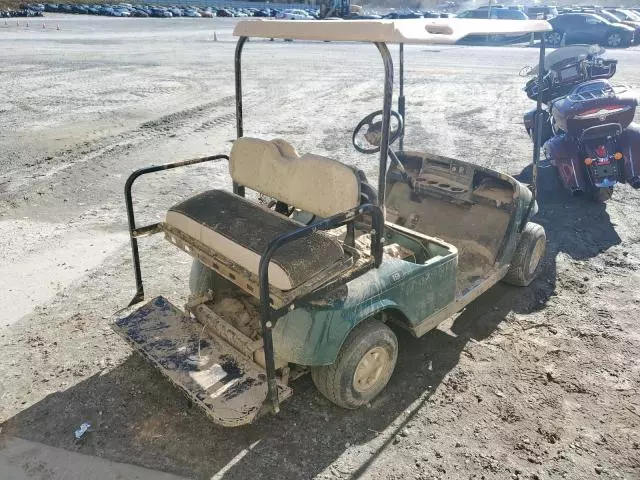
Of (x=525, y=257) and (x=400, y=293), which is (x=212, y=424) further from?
(x=525, y=257)

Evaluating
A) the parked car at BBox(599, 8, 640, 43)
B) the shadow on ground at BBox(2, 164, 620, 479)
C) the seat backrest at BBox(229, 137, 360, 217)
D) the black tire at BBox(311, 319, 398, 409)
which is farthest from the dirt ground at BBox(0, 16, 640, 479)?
the parked car at BBox(599, 8, 640, 43)

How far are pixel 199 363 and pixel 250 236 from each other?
799 mm

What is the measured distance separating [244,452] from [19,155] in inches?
272

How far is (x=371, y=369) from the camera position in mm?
3211

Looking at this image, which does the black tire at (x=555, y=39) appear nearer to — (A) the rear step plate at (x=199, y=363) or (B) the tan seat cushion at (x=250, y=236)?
(B) the tan seat cushion at (x=250, y=236)

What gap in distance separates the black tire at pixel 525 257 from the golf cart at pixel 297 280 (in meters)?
0.32

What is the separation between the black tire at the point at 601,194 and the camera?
6.17m

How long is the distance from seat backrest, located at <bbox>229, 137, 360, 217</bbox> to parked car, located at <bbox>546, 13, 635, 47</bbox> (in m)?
20.2

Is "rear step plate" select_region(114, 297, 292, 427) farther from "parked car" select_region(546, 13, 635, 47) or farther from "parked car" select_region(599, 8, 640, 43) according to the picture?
"parked car" select_region(599, 8, 640, 43)

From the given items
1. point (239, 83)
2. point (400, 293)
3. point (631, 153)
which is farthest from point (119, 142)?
point (631, 153)

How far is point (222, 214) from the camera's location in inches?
126

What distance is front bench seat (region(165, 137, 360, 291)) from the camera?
2773 millimetres

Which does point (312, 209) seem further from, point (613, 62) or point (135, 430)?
point (613, 62)

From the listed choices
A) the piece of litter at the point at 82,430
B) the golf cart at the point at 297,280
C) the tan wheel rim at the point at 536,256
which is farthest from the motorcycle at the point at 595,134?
the piece of litter at the point at 82,430
